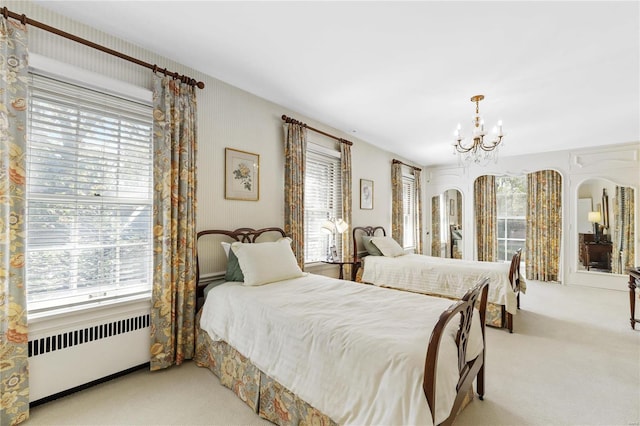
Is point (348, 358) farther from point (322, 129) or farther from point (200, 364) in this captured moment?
point (322, 129)

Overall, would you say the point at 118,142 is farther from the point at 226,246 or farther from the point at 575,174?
the point at 575,174

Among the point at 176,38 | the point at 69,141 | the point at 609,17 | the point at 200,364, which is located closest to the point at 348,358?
the point at 200,364

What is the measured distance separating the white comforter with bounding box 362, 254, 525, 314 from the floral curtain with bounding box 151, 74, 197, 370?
2702 millimetres

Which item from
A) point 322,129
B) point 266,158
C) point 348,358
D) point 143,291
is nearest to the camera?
point 348,358

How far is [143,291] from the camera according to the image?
2463mm

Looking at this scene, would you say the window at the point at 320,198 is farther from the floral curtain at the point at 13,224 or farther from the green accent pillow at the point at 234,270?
the floral curtain at the point at 13,224

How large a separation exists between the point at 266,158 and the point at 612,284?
21.9 ft

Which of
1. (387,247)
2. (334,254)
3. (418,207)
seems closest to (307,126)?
(334,254)

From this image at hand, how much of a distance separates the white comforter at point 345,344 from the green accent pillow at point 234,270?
→ 0.21 m

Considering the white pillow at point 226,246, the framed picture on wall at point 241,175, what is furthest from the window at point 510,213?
the white pillow at point 226,246

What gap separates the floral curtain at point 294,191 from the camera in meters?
3.54

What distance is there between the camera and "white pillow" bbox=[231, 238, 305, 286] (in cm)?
256

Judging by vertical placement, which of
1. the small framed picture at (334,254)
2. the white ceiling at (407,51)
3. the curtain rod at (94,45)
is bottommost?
the small framed picture at (334,254)

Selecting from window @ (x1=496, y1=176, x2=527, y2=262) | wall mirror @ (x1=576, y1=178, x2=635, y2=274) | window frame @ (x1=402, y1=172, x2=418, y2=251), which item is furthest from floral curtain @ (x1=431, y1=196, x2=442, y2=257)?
wall mirror @ (x1=576, y1=178, x2=635, y2=274)
